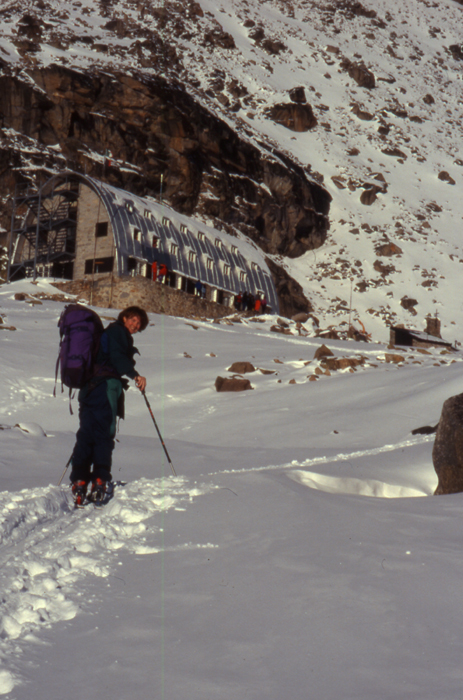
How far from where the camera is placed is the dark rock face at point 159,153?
53.5 meters

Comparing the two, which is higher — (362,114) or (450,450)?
(362,114)

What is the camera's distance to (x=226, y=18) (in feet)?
286

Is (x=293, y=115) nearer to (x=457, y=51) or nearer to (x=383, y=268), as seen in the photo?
(x=383, y=268)

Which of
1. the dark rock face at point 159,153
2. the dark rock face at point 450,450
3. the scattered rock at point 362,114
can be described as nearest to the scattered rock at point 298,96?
the scattered rock at point 362,114

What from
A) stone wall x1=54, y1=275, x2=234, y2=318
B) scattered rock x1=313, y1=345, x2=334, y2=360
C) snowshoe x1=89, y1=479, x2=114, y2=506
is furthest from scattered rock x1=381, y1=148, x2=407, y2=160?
snowshoe x1=89, y1=479, x2=114, y2=506

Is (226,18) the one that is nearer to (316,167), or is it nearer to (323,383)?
(316,167)

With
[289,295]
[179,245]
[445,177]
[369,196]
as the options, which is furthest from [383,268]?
[179,245]

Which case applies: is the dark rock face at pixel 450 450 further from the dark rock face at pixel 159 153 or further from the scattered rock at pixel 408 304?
the scattered rock at pixel 408 304

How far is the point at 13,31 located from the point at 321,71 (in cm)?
3864

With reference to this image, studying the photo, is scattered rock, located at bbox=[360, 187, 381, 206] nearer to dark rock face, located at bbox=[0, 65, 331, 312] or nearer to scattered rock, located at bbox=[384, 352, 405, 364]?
dark rock face, located at bbox=[0, 65, 331, 312]

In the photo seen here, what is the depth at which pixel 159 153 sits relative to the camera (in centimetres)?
5875

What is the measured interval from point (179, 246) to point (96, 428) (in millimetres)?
33689

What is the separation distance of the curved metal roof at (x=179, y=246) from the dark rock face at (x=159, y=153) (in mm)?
13424

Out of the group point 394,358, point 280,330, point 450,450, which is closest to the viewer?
point 450,450
